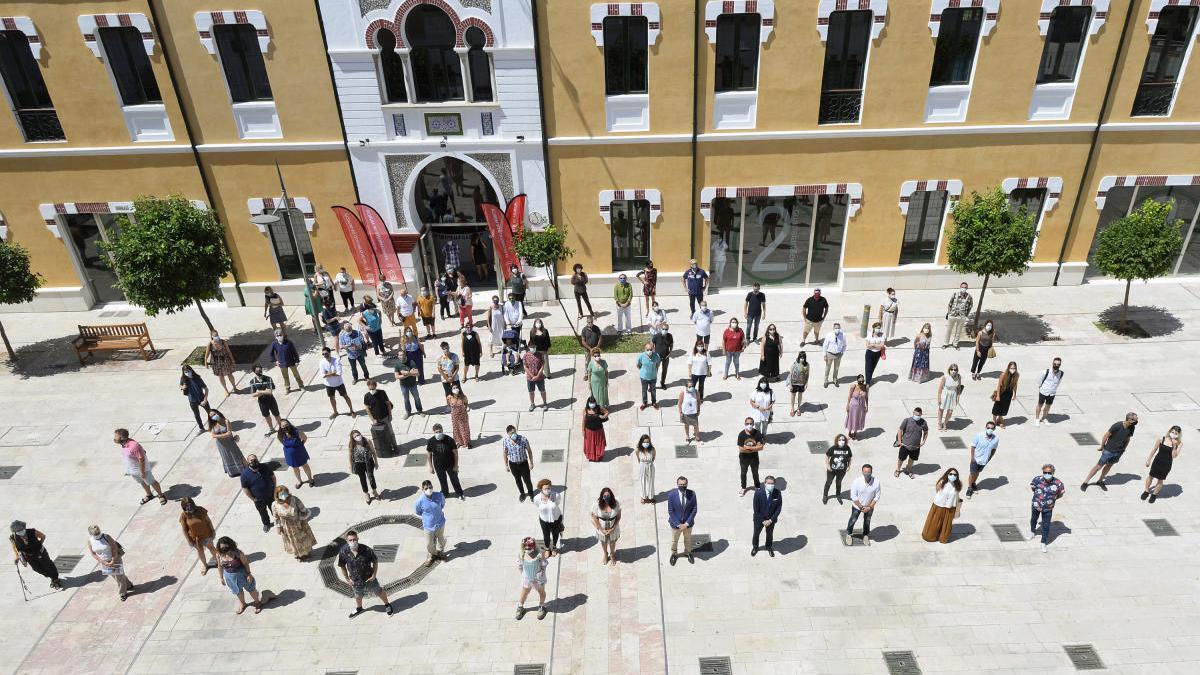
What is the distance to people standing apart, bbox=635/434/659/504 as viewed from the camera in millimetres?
11734

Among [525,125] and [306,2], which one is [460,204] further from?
[306,2]

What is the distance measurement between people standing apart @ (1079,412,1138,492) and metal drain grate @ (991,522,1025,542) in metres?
1.85

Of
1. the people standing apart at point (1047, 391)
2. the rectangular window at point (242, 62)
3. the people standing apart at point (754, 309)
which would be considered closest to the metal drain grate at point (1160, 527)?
the people standing apart at point (1047, 391)

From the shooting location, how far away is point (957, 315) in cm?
1670

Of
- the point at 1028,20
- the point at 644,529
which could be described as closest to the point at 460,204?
the point at 644,529

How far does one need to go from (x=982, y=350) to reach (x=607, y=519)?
9573 mm

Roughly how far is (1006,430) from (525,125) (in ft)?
42.6

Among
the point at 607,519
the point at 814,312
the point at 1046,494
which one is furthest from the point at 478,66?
the point at 1046,494

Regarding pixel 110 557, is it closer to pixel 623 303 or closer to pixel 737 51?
pixel 623 303

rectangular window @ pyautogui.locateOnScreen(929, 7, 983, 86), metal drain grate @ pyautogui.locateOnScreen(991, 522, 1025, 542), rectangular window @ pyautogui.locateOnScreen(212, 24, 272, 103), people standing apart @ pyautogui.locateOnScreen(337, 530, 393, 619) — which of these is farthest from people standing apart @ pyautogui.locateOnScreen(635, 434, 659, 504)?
rectangular window @ pyautogui.locateOnScreen(212, 24, 272, 103)

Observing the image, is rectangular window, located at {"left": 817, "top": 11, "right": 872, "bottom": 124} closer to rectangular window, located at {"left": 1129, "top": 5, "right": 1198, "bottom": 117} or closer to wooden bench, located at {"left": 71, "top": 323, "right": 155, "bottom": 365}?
rectangular window, located at {"left": 1129, "top": 5, "right": 1198, "bottom": 117}

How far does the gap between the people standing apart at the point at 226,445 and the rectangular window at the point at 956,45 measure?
17.6 meters

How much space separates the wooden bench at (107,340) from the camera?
18000 mm

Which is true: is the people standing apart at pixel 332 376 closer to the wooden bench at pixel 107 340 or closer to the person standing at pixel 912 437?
the wooden bench at pixel 107 340
